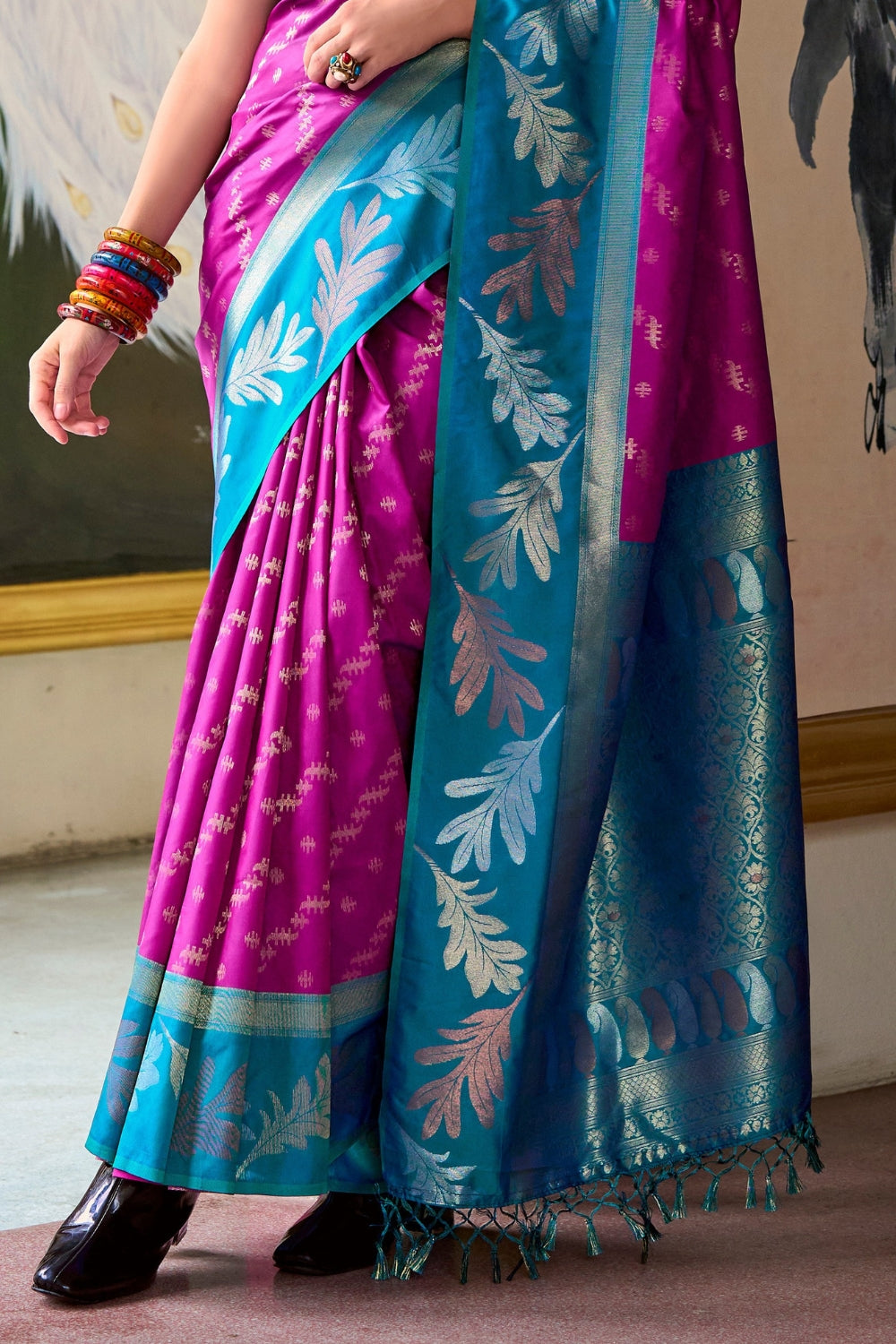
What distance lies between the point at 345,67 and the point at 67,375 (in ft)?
1.08

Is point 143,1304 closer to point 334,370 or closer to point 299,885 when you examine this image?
point 299,885

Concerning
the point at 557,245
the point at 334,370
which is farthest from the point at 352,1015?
the point at 557,245

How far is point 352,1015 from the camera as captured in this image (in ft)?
3.63

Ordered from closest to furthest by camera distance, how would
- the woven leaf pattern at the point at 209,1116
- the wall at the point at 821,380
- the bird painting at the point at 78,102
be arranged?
the woven leaf pattern at the point at 209,1116
the wall at the point at 821,380
the bird painting at the point at 78,102

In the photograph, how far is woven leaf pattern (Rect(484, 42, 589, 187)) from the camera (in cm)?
113

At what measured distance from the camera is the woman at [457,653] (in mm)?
1078

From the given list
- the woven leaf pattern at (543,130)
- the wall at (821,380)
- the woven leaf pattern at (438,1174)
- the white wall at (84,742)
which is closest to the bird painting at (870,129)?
the wall at (821,380)

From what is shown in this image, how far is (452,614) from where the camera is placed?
1.12 m

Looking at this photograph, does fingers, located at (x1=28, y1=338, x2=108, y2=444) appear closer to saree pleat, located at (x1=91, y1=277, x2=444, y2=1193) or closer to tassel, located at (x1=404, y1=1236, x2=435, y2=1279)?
saree pleat, located at (x1=91, y1=277, x2=444, y2=1193)

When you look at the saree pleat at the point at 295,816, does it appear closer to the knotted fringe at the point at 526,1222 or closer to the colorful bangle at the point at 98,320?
the knotted fringe at the point at 526,1222

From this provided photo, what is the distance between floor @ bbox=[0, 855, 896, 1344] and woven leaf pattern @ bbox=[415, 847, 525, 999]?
240 millimetres

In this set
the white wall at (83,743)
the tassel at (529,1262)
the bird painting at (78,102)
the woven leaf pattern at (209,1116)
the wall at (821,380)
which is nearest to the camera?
the woven leaf pattern at (209,1116)

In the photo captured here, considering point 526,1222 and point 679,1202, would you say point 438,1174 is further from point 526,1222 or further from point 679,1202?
point 679,1202

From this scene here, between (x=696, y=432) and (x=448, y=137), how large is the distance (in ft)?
1.00
